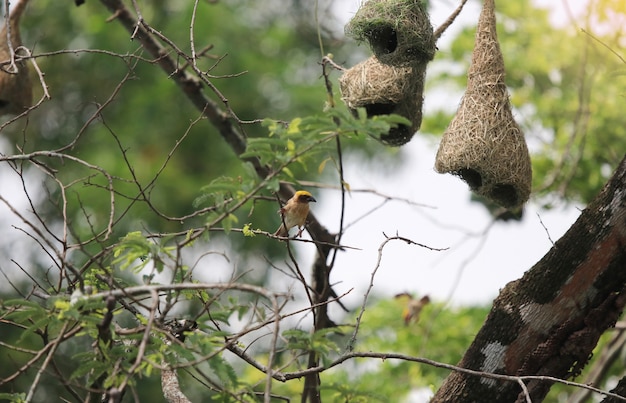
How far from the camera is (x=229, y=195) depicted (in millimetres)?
2525

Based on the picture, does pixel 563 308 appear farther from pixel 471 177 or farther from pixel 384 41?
pixel 384 41

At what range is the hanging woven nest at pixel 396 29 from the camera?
11.4ft

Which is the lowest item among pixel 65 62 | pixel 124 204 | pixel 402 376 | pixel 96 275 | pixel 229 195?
pixel 229 195

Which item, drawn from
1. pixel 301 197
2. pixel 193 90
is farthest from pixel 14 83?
pixel 301 197

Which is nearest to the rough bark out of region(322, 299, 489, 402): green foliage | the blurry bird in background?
the blurry bird in background

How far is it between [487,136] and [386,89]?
0.49 m

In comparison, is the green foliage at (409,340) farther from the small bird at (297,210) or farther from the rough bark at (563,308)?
the rough bark at (563,308)

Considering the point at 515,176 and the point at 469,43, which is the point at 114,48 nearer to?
the point at 469,43

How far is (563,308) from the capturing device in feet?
10.7

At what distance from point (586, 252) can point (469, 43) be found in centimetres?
485

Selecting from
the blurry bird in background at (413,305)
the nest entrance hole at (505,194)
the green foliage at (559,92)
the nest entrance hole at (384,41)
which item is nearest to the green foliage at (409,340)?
the blurry bird in background at (413,305)

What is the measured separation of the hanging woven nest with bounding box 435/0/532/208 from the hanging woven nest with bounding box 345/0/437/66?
0.24 metres

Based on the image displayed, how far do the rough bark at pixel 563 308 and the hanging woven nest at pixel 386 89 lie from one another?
0.92m

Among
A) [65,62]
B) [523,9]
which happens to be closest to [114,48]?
[65,62]
